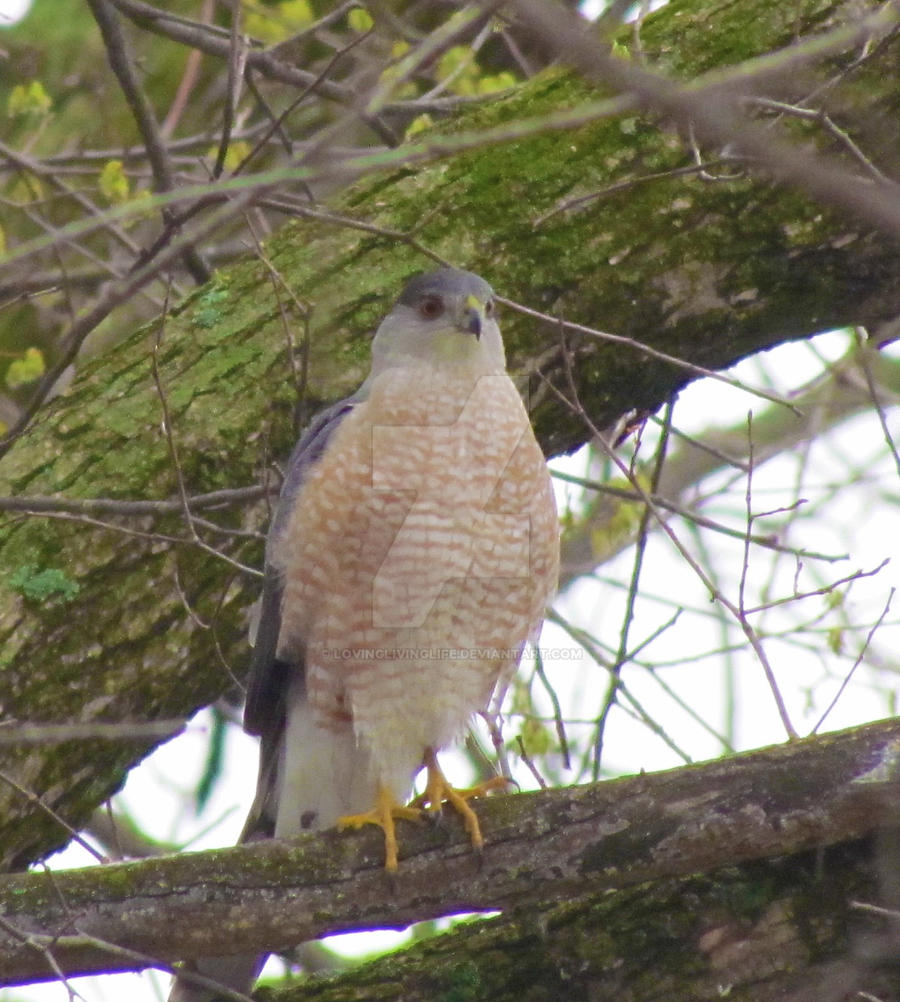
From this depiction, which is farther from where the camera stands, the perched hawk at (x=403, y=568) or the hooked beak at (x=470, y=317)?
the hooked beak at (x=470, y=317)

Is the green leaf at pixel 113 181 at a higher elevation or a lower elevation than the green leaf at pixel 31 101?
lower

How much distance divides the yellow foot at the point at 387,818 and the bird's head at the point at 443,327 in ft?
4.18

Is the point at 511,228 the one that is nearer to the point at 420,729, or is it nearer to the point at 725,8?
the point at 725,8

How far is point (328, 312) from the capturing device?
420 cm

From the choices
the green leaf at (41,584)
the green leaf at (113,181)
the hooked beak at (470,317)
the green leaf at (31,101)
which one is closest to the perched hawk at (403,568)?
the hooked beak at (470,317)

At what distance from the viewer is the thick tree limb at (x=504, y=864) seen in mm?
3031

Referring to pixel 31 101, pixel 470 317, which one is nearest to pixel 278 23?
pixel 31 101

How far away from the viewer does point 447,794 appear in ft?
11.7

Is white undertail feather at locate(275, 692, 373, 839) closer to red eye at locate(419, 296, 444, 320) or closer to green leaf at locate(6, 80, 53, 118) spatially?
red eye at locate(419, 296, 444, 320)

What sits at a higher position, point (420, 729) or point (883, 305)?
point (883, 305)

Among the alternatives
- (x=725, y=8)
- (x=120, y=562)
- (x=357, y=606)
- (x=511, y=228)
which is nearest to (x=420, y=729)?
(x=357, y=606)

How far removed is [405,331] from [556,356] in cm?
54

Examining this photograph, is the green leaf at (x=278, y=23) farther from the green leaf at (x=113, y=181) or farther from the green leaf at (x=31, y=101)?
the green leaf at (x=113, y=181)

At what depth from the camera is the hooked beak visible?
3.80 m
